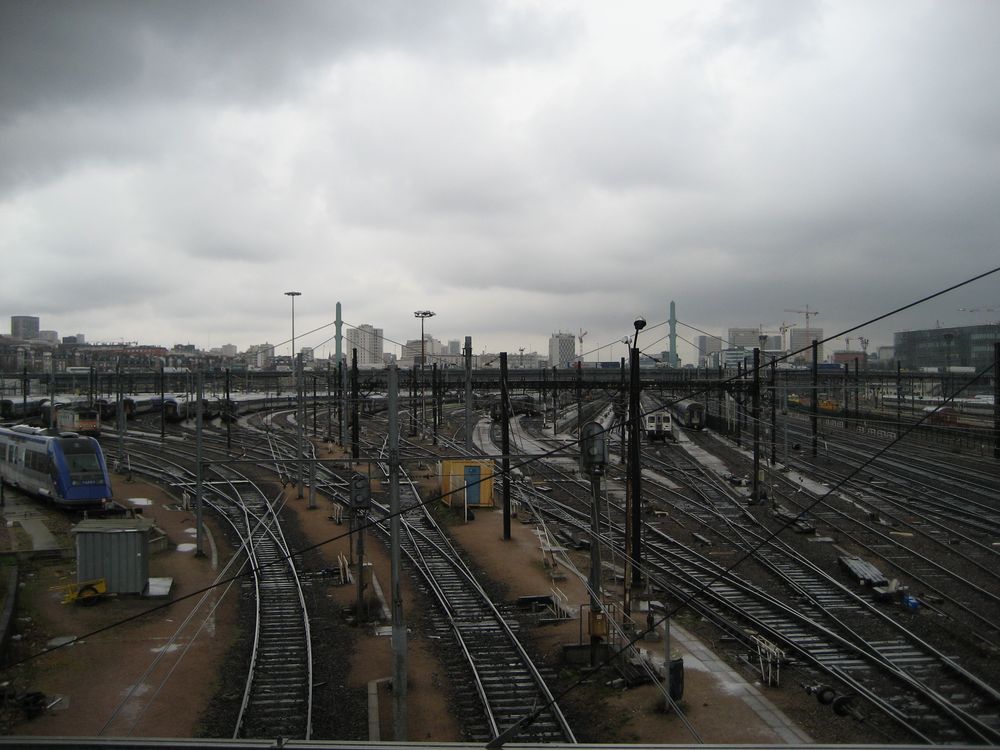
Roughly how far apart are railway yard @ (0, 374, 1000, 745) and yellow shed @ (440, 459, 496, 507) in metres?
0.16

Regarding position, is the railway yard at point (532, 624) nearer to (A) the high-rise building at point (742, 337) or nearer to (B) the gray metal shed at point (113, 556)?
(B) the gray metal shed at point (113, 556)

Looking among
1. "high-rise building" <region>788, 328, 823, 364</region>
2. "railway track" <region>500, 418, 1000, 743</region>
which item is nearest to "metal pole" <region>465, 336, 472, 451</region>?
"railway track" <region>500, 418, 1000, 743</region>

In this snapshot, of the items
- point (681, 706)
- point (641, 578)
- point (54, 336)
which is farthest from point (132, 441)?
point (54, 336)

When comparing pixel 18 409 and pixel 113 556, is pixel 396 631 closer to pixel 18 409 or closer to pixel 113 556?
pixel 113 556

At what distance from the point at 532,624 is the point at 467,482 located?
10016 millimetres

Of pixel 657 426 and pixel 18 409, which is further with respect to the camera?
pixel 18 409

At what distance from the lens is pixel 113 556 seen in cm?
1238

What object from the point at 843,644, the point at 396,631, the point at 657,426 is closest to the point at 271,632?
the point at 396,631

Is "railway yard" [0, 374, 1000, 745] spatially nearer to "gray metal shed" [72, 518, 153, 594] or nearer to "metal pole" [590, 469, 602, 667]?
"metal pole" [590, 469, 602, 667]

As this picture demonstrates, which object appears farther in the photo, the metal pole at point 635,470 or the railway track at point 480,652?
the metal pole at point 635,470

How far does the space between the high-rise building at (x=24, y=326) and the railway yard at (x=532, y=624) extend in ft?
559

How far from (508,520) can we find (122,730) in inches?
394

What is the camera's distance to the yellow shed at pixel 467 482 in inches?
810

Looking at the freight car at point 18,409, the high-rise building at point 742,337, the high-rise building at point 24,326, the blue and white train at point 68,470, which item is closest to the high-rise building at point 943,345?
the blue and white train at point 68,470
